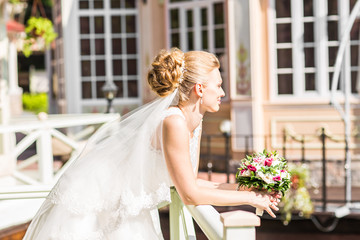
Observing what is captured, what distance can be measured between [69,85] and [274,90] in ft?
14.1

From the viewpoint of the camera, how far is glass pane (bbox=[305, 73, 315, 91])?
29.5 feet

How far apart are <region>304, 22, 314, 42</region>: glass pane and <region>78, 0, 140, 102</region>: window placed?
11.9 feet

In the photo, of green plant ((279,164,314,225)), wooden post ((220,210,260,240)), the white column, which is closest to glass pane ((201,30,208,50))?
the white column

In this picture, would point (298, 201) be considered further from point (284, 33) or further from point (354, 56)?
point (284, 33)

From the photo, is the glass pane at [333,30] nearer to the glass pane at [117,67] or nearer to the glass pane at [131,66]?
the glass pane at [131,66]

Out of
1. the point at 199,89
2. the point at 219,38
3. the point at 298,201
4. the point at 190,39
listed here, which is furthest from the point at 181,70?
the point at 190,39

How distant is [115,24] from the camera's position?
1130 centimetres

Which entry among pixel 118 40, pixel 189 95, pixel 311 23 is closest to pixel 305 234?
pixel 311 23

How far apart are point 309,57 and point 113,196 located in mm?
6997

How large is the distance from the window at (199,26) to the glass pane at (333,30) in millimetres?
1698

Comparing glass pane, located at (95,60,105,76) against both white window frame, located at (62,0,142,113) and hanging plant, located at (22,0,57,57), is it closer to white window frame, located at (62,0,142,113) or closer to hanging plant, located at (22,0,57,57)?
white window frame, located at (62,0,142,113)

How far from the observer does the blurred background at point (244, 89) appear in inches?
278

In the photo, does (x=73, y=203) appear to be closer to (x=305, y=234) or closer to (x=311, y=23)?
(x=305, y=234)

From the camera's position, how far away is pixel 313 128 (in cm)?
893
